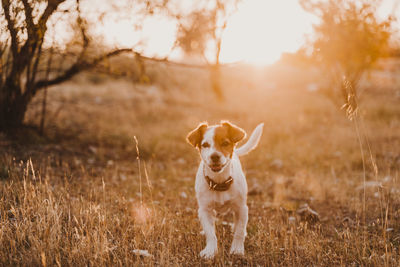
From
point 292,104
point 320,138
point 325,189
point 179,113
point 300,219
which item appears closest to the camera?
point 300,219

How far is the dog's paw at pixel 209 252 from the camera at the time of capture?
356 centimetres

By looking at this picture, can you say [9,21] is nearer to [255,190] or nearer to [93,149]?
[93,149]

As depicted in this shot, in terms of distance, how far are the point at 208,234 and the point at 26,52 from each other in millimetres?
5193

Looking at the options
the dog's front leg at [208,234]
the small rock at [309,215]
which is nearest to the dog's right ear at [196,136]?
the dog's front leg at [208,234]

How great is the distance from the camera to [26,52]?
665 centimetres

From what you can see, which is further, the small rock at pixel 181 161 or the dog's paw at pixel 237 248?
the small rock at pixel 181 161

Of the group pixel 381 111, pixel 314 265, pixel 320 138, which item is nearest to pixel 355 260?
pixel 314 265

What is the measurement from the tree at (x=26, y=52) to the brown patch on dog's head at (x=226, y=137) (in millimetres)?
3246

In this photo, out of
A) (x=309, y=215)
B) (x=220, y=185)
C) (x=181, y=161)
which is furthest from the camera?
(x=181, y=161)

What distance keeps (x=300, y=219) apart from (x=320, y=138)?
6.73m

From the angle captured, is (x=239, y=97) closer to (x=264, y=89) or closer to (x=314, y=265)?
(x=264, y=89)

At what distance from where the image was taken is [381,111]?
14562 mm

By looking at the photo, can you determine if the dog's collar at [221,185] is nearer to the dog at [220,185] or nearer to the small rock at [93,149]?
the dog at [220,185]

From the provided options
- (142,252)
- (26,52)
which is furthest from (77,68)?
(142,252)
